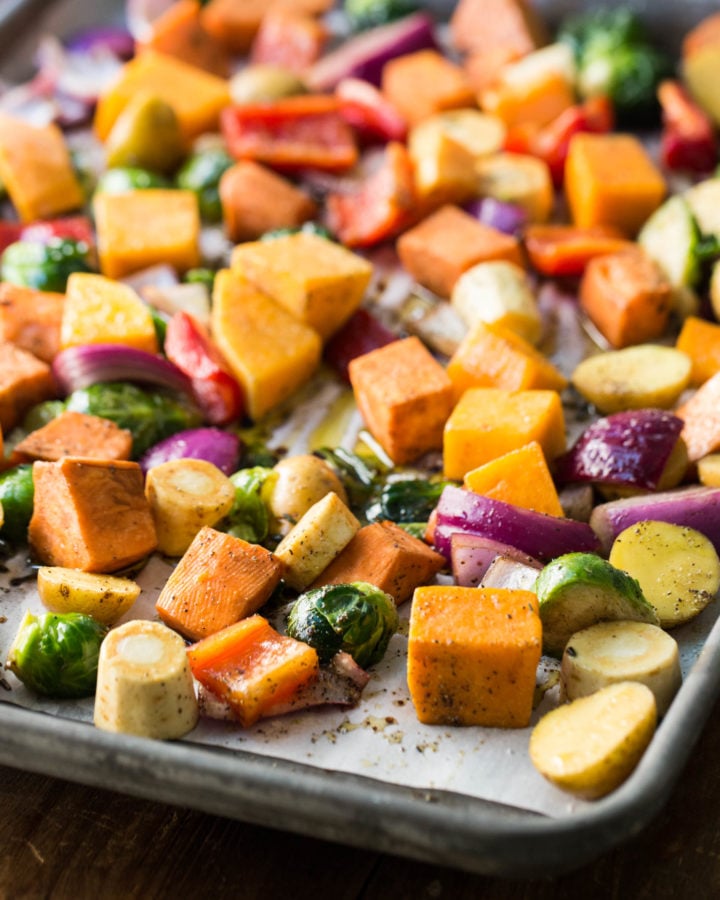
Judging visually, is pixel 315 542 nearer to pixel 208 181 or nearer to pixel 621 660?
pixel 621 660

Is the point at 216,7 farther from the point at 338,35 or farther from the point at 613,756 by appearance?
the point at 613,756

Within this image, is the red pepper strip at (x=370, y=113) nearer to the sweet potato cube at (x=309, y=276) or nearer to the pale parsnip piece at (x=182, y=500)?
the sweet potato cube at (x=309, y=276)

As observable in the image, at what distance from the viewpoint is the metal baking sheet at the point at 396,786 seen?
77.0 inches

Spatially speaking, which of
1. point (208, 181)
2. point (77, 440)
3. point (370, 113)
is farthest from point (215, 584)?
point (370, 113)

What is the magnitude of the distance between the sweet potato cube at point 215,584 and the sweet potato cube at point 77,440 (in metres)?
0.51

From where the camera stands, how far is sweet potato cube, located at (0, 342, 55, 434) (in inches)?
129

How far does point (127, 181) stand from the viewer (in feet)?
13.8

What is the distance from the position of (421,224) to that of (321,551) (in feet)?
5.33

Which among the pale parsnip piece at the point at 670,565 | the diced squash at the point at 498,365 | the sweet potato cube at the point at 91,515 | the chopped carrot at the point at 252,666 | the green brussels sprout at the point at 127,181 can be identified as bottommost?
the pale parsnip piece at the point at 670,565

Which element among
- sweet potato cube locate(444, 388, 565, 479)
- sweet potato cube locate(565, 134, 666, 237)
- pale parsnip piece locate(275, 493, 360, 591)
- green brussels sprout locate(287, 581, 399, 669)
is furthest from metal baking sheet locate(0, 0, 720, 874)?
sweet potato cube locate(565, 134, 666, 237)

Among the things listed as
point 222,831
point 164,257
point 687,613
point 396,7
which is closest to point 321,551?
point 222,831

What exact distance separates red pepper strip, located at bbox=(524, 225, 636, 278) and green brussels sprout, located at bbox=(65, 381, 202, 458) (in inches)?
52.6

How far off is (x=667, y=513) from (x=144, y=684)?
131cm

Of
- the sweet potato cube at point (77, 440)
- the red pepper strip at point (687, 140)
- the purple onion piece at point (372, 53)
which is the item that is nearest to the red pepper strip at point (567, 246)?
the red pepper strip at point (687, 140)
